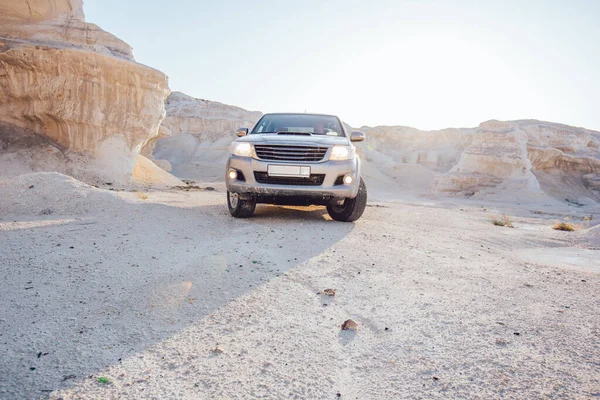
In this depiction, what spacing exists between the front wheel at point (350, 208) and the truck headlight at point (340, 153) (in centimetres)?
76

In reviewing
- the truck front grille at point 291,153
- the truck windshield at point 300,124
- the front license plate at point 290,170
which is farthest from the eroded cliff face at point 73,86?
the front license plate at point 290,170

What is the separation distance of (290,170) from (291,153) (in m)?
0.25

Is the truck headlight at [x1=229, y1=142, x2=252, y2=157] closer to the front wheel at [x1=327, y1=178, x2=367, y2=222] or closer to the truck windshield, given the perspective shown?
the truck windshield

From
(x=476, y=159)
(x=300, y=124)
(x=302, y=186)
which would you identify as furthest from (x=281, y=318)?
(x=476, y=159)

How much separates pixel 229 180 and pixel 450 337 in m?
3.72

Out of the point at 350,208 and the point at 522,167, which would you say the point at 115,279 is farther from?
the point at 522,167

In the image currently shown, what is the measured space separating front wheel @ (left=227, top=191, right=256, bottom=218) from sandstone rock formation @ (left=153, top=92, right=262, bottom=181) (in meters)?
26.5

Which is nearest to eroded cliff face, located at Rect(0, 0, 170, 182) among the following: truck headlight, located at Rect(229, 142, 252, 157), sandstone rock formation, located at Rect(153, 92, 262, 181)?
truck headlight, located at Rect(229, 142, 252, 157)

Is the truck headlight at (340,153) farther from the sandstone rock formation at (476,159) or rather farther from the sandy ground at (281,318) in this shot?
the sandstone rock formation at (476,159)

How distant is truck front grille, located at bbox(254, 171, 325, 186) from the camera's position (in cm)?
497

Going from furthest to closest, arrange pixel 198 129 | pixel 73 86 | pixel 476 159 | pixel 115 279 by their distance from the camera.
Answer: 1. pixel 198 129
2. pixel 476 159
3. pixel 73 86
4. pixel 115 279

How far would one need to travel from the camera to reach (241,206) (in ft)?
17.7

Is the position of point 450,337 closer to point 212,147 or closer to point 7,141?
point 7,141

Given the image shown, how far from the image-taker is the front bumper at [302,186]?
16.1 ft
